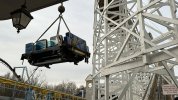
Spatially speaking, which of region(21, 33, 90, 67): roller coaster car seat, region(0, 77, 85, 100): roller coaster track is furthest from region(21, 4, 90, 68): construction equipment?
region(0, 77, 85, 100): roller coaster track

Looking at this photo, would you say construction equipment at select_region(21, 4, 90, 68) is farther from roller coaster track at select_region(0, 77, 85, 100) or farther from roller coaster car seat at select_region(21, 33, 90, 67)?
roller coaster track at select_region(0, 77, 85, 100)

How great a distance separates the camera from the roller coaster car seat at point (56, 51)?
6559mm

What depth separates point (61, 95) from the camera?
61.9 feet

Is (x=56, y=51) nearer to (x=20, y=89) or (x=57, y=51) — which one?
(x=57, y=51)

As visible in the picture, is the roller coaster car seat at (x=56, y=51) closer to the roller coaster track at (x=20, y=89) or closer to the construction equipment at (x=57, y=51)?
the construction equipment at (x=57, y=51)

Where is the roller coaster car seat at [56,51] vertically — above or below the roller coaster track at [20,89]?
above

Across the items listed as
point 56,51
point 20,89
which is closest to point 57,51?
point 56,51

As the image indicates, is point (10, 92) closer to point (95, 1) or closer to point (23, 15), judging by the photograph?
point (95, 1)

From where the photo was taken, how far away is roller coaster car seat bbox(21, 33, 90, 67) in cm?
656

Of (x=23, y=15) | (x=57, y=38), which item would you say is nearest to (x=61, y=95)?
(x=57, y=38)

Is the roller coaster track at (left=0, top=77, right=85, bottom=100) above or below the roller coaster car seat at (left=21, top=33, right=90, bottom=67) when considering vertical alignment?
below

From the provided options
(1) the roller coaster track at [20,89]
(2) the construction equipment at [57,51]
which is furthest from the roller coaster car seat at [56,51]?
(1) the roller coaster track at [20,89]

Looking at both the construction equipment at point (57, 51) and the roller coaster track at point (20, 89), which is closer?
the construction equipment at point (57, 51)

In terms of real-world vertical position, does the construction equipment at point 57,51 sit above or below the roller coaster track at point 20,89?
above
